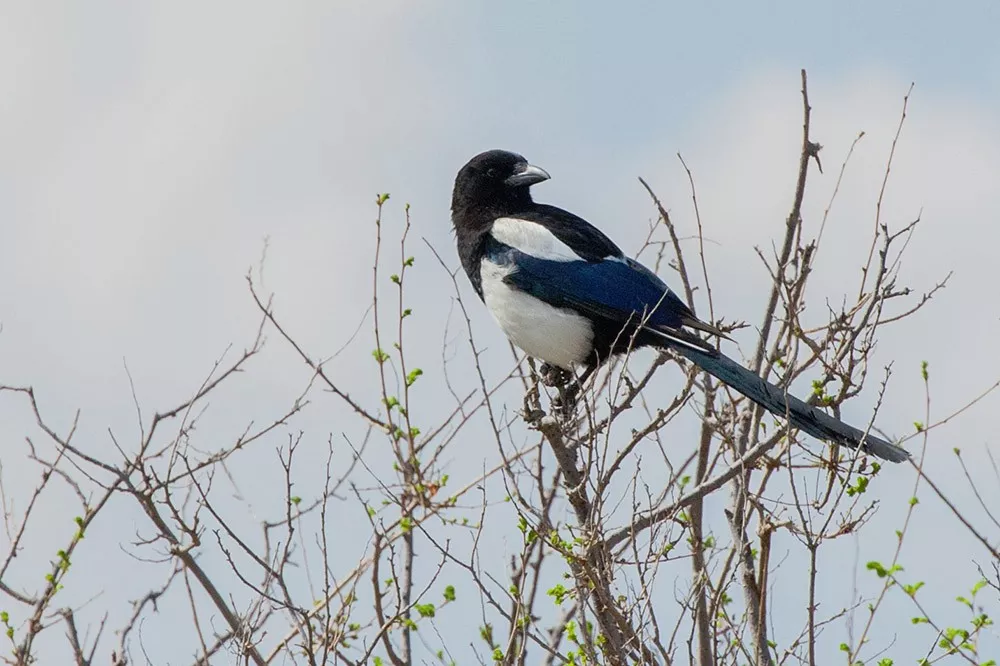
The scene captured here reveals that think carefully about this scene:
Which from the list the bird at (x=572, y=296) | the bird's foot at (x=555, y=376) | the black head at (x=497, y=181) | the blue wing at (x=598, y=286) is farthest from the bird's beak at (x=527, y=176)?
the bird's foot at (x=555, y=376)

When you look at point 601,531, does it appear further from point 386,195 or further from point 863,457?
point 386,195

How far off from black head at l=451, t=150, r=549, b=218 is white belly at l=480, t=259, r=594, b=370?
63 cm

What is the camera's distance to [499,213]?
613 centimetres

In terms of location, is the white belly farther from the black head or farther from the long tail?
the black head

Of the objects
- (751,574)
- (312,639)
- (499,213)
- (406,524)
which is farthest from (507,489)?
(499,213)

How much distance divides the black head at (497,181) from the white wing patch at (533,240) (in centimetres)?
31

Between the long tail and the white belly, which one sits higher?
the white belly

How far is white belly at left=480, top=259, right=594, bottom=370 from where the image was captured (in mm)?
5562

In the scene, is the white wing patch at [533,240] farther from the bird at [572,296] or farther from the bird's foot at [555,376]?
the bird's foot at [555,376]

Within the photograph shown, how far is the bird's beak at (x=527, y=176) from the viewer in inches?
244

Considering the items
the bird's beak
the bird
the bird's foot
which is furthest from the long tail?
the bird's beak

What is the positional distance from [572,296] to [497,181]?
95cm

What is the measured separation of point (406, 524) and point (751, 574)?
4.30 ft

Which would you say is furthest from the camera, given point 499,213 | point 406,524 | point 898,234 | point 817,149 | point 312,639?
point 499,213
